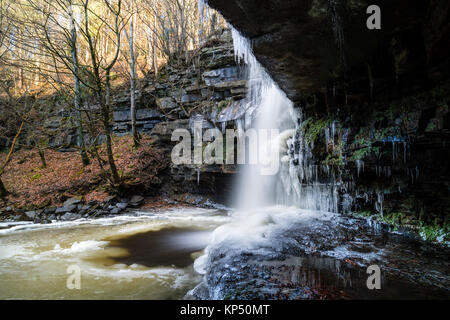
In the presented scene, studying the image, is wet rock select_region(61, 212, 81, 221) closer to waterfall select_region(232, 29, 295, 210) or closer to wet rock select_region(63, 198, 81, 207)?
wet rock select_region(63, 198, 81, 207)

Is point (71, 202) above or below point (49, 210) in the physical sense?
above

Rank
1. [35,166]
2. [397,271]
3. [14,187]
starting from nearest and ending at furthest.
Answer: [397,271], [14,187], [35,166]

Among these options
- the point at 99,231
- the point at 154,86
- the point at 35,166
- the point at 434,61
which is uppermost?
the point at 154,86

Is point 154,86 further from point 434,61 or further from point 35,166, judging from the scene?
point 434,61

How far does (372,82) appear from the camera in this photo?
17.2 feet

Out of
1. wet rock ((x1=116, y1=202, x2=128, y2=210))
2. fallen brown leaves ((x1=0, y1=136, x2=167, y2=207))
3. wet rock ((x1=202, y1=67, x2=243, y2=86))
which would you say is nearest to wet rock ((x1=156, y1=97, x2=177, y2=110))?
fallen brown leaves ((x1=0, y1=136, x2=167, y2=207))

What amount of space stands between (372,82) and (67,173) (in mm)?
13462

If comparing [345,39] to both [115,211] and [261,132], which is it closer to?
[261,132]

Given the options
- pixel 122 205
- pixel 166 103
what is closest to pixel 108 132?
pixel 122 205

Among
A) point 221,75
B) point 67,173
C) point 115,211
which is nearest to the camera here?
point 115,211

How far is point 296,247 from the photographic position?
395cm

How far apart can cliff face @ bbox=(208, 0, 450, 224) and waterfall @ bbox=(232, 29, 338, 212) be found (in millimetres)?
557

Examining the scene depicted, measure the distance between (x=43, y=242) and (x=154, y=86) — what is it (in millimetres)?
11080
